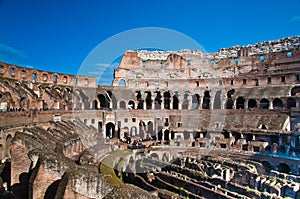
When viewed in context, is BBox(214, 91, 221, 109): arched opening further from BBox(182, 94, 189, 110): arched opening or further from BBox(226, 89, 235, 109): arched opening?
BBox(182, 94, 189, 110): arched opening

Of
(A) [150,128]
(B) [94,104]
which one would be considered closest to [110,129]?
(B) [94,104]

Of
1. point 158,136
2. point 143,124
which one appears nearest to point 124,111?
point 143,124

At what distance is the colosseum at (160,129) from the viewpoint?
10828 millimetres

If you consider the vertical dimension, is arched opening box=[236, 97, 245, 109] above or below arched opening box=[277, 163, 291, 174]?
above

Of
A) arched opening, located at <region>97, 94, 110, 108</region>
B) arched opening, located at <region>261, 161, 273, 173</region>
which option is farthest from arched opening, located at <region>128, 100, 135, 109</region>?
arched opening, located at <region>261, 161, 273, 173</region>

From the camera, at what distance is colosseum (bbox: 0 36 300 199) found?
10828 millimetres

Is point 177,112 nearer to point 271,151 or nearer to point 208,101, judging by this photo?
point 208,101

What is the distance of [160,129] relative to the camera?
34.8 meters

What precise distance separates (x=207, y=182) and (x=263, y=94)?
22.6 m

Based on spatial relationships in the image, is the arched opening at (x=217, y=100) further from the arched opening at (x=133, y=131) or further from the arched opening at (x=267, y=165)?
the arched opening at (x=267, y=165)

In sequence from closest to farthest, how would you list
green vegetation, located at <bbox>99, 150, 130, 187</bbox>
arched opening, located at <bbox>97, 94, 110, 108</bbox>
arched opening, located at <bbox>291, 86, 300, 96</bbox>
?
green vegetation, located at <bbox>99, 150, 130, 187</bbox> → arched opening, located at <bbox>291, 86, 300, 96</bbox> → arched opening, located at <bbox>97, 94, 110, 108</bbox>

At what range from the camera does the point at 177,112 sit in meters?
35.8

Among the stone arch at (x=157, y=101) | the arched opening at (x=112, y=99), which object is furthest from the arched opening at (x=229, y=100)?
the arched opening at (x=112, y=99)

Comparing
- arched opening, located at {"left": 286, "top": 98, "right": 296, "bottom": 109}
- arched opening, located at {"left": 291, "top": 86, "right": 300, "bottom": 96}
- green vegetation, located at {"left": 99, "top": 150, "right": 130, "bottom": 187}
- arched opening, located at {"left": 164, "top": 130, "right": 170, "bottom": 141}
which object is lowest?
green vegetation, located at {"left": 99, "top": 150, "right": 130, "bottom": 187}
